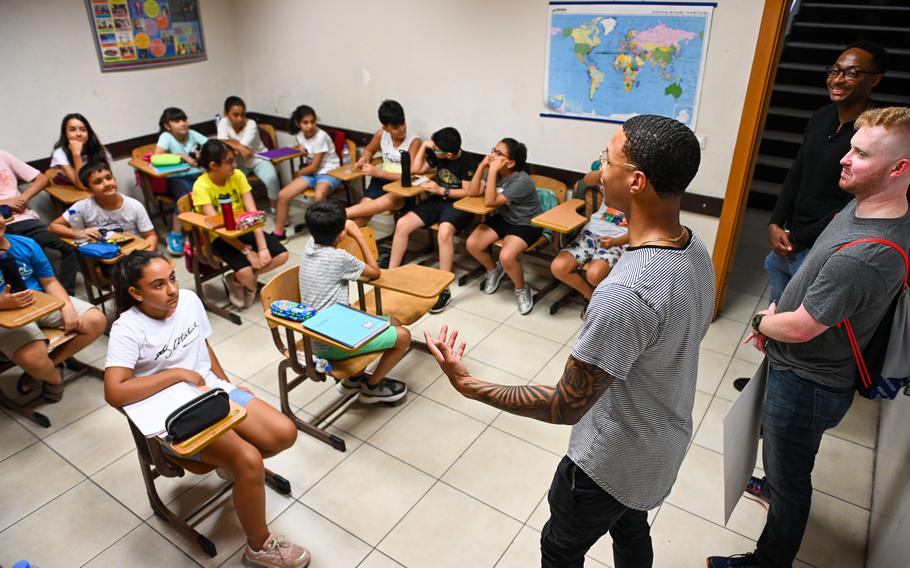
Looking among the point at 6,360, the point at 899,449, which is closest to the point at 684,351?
the point at 899,449

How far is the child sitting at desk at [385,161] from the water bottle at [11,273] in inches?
94.2

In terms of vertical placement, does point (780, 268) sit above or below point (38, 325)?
above

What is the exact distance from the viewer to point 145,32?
17.7ft

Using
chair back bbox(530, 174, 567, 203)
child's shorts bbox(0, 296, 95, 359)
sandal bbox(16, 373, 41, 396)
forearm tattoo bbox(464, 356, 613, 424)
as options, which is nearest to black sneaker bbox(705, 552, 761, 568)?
forearm tattoo bbox(464, 356, 613, 424)

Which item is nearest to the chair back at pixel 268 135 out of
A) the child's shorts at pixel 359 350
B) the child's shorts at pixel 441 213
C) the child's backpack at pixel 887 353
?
the child's shorts at pixel 441 213

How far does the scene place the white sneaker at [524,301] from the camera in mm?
4246

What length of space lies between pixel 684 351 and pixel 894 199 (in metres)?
0.90

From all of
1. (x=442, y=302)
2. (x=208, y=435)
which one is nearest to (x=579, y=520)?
(x=208, y=435)

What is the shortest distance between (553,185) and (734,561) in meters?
2.97

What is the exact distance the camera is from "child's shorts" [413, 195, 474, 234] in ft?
15.0

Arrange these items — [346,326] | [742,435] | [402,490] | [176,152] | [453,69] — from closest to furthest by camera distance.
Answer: [742,435]
[346,326]
[402,490]
[453,69]
[176,152]

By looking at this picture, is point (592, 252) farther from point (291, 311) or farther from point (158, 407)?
point (158, 407)

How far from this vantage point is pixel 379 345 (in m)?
2.87

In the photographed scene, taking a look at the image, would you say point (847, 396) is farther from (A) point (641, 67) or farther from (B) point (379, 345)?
(A) point (641, 67)
